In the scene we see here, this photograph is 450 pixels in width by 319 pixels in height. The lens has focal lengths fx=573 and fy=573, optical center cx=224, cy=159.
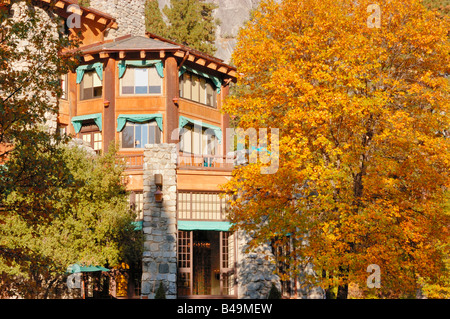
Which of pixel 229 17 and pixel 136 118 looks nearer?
pixel 136 118

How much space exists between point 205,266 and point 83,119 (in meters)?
12.9

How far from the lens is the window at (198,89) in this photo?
3812 centimetres

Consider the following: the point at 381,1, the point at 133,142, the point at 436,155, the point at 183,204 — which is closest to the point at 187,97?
the point at 133,142

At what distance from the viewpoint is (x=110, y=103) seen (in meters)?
36.4

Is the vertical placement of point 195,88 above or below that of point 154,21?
below

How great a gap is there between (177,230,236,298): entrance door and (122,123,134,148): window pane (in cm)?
810

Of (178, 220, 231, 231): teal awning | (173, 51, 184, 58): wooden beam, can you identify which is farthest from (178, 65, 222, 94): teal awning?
(178, 220, 231, 231): teal awning

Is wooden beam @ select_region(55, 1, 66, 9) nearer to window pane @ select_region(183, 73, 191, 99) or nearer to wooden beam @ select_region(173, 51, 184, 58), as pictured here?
wooden beam @ select_region(173, 51, 184, 58)

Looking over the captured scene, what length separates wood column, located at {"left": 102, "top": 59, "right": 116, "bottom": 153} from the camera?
118ft

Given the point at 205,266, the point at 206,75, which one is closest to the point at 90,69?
the point at 206,75

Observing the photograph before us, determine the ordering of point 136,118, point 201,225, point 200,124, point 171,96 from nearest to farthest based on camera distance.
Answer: point 201,225, point 136,118, point 171,96, point 200,124

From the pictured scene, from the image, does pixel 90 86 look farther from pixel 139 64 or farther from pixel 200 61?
pixel 200 61

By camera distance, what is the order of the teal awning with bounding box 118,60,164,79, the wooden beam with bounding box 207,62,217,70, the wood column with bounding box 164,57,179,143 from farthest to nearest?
the wooden beam with bounding box 207,62,217,70 → the teal awning with bounding box 118,60,164,79 → the wood column with bounding box 164,57,179,143

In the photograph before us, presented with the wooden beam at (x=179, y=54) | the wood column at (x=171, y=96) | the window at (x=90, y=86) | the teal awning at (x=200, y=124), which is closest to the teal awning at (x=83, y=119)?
the window at (x=90, y=86)
